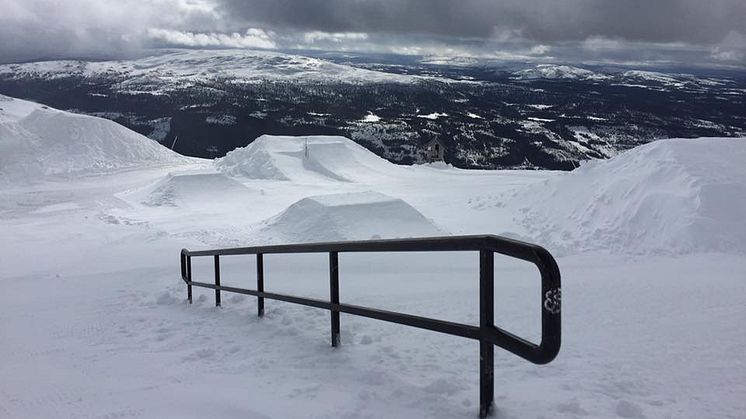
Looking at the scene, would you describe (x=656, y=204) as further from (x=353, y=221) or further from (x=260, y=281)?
(x=260, y=281)

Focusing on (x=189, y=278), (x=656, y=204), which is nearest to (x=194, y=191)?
(x=189, y=278)

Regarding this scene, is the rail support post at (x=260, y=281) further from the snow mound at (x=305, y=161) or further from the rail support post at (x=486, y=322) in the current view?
the snow mound at (x=305, y=161)

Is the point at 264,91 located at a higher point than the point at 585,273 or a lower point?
higher

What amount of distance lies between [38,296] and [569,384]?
854 centimetres

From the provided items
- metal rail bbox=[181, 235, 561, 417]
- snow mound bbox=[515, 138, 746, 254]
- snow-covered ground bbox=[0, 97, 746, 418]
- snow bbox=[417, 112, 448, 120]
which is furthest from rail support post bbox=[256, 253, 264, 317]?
snow bbox=[417, 112, 448, 120]

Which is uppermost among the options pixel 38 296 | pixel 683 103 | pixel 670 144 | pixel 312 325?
pixel 683 103

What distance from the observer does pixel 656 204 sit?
1204 centimetres

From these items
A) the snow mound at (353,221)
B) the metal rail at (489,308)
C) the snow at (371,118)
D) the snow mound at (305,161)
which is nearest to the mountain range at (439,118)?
the snow at (371,118)

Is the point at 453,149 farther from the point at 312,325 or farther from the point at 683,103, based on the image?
the point at 312,325

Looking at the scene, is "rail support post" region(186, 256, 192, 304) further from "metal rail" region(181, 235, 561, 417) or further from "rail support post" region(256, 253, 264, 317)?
"metal rail" region(181, 235, 561, 417)

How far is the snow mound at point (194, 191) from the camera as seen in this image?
79.3 ft

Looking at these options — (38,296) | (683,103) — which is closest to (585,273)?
(38,296)

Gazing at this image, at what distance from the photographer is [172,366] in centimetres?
426

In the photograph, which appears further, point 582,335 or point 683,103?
point 683,103
